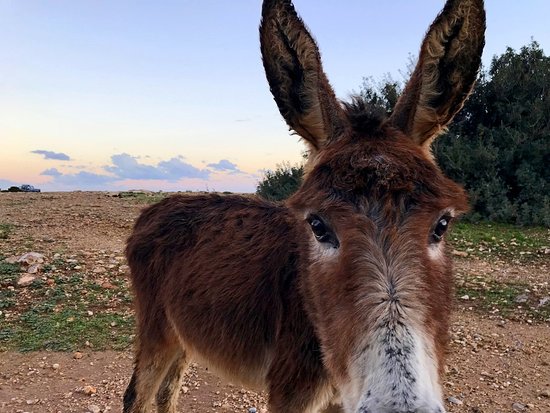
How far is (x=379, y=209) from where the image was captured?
7.30 feet

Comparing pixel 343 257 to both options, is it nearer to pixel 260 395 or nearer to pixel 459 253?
pixel 260 395

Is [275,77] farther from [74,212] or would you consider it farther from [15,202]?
[15,202]

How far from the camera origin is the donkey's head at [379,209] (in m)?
1.94

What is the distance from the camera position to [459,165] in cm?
1288

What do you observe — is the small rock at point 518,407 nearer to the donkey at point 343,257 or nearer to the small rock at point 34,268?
the donkey at point 343,257

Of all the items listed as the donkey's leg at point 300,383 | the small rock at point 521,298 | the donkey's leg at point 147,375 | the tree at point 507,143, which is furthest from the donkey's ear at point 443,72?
the tree at point 507,143

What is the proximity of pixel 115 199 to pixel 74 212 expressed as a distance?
133 inches

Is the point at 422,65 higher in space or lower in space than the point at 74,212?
higher

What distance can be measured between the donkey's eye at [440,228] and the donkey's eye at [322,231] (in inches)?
19.4

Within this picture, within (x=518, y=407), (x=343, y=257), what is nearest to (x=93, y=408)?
(x=343, y=257)

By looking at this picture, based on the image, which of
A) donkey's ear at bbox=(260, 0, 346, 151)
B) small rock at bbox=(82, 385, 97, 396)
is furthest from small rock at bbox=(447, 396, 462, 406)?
small rock at bbox=(82, 385, 97, 396)

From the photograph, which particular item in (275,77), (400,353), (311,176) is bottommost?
(400,353)

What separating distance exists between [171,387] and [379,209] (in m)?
3.31

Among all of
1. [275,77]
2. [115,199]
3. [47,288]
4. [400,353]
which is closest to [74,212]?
[115,199]
